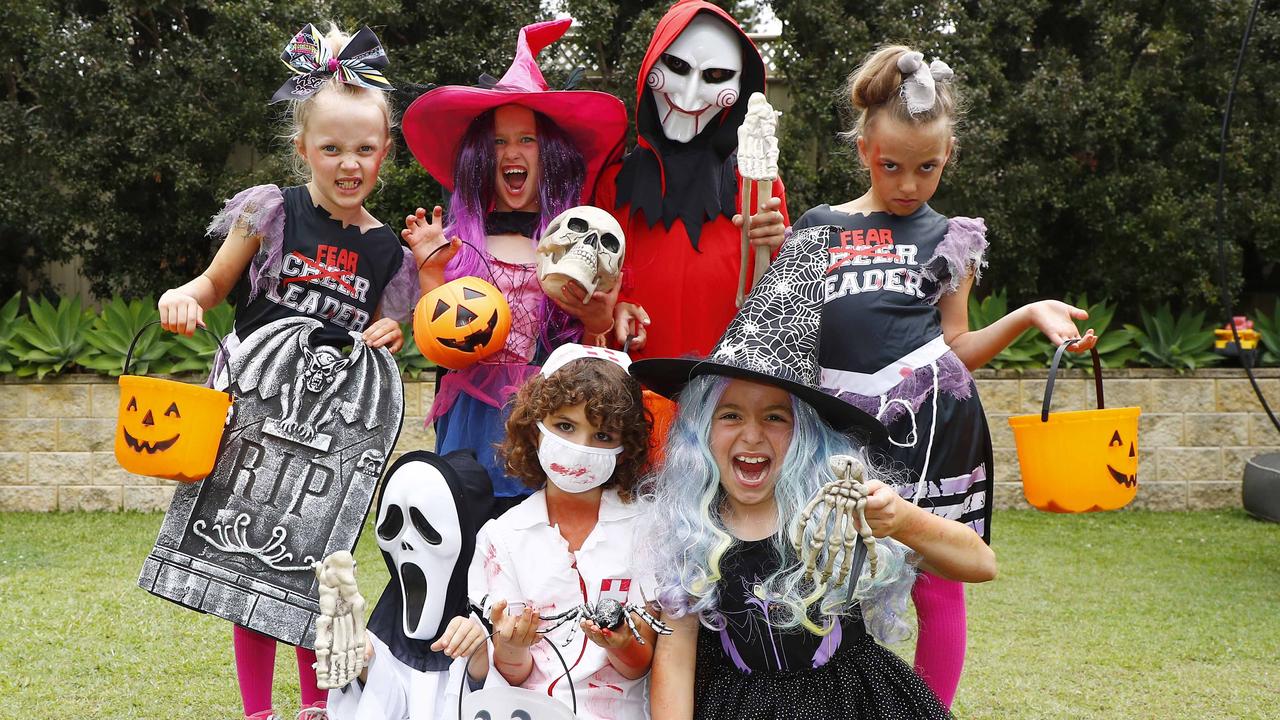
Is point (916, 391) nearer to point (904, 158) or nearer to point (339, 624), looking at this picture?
point (904, 158)

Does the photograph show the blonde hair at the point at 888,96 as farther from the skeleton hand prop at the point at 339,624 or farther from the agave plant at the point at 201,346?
the agave plant at the point at 201,346

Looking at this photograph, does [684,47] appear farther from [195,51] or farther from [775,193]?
[195,51]

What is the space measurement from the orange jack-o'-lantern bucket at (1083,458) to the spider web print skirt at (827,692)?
0.52 meters

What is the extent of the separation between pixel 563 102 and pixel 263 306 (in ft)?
3.31

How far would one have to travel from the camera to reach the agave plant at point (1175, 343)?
7.44m

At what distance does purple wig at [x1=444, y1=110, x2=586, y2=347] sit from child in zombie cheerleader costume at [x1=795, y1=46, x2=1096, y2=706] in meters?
0.67

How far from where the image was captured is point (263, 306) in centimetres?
312

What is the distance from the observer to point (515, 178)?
303cm

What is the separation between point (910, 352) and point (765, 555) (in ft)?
2.13

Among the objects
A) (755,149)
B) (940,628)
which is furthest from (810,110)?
(940,628)

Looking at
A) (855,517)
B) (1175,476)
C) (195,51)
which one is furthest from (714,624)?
(195,51)

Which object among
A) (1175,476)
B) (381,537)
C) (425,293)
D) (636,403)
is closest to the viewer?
(636,403)

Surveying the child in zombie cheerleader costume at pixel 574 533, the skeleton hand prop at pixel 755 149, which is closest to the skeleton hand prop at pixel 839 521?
the child in zombie cheerleader costume at pixel 574 533

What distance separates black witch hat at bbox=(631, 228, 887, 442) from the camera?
90.7 inches
